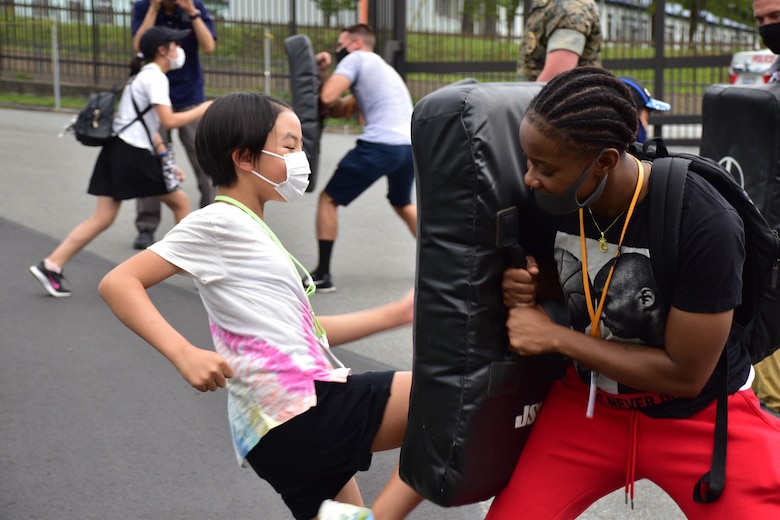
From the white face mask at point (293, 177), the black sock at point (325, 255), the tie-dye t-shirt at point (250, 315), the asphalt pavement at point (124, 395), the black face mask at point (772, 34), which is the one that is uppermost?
the black face mask at point (772, 34)

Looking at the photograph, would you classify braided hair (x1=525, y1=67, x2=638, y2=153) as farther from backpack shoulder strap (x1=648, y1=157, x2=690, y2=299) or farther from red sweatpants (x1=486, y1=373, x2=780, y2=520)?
red sweatpants (x1=486, y1=373, x2=780, y2=520)

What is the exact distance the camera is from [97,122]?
A: 6801mm

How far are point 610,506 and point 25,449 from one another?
2.32m

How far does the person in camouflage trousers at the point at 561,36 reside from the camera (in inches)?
219

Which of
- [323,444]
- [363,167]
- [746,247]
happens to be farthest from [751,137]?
[363,167]

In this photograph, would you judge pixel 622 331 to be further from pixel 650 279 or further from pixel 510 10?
pixel 510 10

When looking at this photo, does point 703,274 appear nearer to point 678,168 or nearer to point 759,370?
point 678,168

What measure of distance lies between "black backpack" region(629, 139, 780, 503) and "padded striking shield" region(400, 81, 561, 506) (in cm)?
29

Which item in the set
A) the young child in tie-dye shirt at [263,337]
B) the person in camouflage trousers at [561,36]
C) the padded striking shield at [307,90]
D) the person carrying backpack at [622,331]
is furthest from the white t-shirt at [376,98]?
the person carrying backpack at [622,331]

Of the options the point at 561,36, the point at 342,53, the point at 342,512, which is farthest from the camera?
the point at 342,53

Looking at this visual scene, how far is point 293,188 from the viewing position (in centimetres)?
285

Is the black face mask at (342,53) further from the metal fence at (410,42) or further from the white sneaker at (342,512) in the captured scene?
the metal fence at (410,42)

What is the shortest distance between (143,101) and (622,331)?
510 centimetres

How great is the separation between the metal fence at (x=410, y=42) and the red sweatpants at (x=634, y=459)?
11.4 meters
